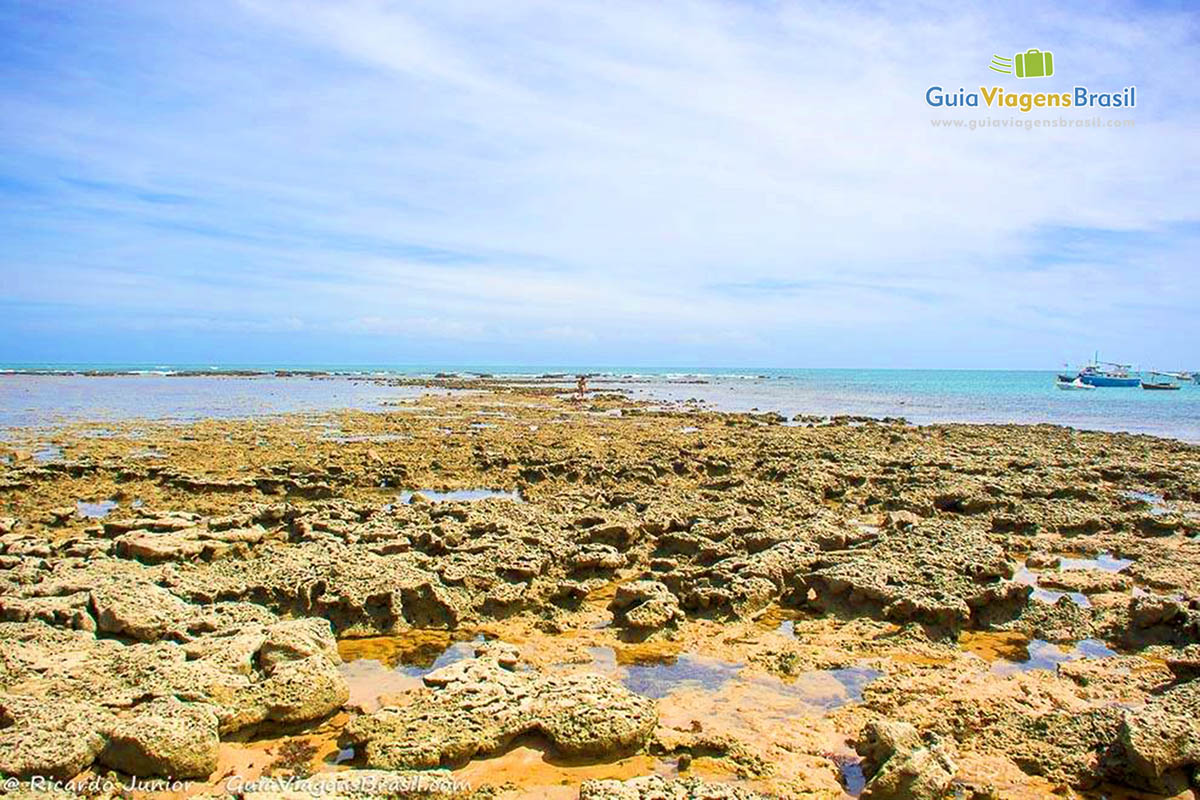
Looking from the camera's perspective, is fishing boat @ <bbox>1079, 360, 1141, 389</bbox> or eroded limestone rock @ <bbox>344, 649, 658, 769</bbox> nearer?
eroded limestone rock @ <bbox>344, 649, 658, 769</bbox>

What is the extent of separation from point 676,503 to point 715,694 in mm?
7068

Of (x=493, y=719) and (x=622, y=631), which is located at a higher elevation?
(x=493, y=719)

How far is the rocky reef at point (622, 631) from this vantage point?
5.28 metres

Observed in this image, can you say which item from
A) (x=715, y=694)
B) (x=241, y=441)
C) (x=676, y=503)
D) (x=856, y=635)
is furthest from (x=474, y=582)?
(x=241, y=441)

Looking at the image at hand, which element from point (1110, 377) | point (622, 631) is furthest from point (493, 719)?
point (1110, 377)

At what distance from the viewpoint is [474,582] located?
8.88m

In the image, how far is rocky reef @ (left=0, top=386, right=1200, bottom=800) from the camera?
5.28 meters

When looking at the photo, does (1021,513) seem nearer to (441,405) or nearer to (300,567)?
(300,567)

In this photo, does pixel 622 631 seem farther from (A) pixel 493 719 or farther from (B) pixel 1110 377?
(B) pixel 1110 377

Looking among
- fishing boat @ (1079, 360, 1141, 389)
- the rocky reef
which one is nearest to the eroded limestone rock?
the rocky reef

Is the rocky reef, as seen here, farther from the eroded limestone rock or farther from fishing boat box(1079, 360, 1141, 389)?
fishing boat box(1079, 360, 1141, 389)

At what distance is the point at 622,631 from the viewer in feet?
26.5

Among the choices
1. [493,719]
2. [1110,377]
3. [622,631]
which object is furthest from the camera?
[1110,377]

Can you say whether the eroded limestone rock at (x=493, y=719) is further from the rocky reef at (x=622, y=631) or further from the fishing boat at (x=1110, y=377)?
the fishing boat at (x=1110, y=377)
